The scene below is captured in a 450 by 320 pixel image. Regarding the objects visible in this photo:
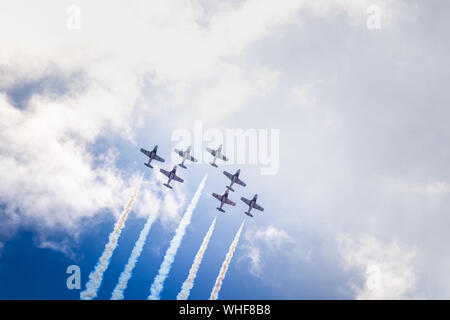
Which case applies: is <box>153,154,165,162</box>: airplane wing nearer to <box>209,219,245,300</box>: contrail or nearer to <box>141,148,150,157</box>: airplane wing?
<box>141,148,150,157</box>: airplane wing

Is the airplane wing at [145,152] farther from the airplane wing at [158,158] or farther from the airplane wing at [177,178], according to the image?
the airplane wing at [177,178]

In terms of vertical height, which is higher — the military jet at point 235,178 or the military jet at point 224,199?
the military jet at point 235,178

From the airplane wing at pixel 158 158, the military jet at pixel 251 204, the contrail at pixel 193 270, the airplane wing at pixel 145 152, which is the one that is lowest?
the contrail at pixel 193 270

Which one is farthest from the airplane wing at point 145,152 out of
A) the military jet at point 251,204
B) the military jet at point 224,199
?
the military jet at point 251,204

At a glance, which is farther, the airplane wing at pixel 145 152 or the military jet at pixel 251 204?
the military jet at pixel 251 204

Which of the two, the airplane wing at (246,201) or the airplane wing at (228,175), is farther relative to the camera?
the airplane wing at (246,201)

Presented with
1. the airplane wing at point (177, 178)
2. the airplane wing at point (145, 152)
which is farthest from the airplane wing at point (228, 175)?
the airplane wing at point (145, 152)

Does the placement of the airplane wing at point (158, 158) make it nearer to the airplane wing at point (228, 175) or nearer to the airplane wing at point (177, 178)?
the airplane wing at point (177, 178)

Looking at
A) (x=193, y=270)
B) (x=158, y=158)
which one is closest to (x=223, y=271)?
(x=193, y=270)

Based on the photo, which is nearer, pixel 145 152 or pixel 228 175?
pixel 145 152

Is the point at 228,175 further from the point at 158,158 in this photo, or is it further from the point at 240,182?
the point at 158,158
